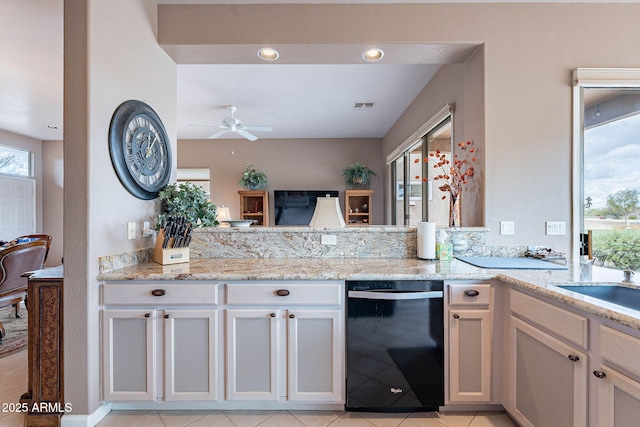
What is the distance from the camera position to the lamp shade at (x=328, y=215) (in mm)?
2373

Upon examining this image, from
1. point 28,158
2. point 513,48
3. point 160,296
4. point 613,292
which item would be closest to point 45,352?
point 160,296

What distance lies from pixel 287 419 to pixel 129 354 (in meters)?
1.06

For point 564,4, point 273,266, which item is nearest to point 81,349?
point 273,266

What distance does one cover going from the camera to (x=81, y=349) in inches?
67.9

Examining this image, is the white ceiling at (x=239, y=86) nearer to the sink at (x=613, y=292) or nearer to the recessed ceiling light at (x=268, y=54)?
the recessed ceiling light at (x=268, y=54)

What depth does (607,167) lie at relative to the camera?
2232 millimetres

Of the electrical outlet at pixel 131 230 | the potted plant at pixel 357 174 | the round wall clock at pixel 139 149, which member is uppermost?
the potted plant at pixel 357 174

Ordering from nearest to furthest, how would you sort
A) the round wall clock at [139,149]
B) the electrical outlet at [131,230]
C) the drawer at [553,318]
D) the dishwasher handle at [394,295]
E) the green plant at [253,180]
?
the drawer at [553,318] → the dishwasher handle at [394,295] → the round wall clock at [139,149] → the electrical outlet at [131,230] → the green plant at [253,180]

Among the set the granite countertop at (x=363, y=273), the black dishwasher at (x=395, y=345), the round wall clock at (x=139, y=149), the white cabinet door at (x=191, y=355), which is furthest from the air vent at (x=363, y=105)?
the white cabinet door at (x=191, y=355)

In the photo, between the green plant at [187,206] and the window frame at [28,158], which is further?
the window frame at [28,158]

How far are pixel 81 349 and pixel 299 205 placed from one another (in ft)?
14.9

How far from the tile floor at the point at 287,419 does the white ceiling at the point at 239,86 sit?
268 cm

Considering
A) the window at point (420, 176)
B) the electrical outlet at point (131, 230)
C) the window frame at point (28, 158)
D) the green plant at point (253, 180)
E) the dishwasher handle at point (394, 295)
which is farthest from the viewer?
the green plant at point (253, 180)

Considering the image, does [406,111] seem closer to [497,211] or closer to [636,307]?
[497,211]
